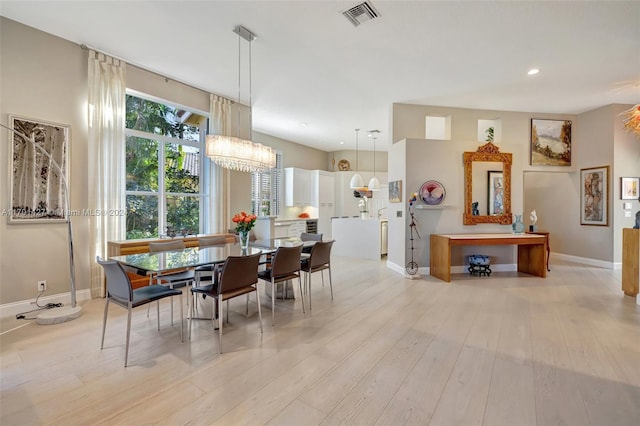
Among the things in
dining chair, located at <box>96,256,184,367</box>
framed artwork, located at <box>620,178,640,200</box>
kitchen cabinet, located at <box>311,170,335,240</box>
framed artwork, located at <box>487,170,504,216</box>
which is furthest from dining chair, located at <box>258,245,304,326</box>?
framed artwork, located at <box>620,178,640,200</box>

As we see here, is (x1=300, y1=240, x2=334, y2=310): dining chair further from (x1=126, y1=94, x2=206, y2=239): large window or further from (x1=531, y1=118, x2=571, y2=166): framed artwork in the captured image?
(x1=531, y1=118, x2=571, y2=166): framed artwork

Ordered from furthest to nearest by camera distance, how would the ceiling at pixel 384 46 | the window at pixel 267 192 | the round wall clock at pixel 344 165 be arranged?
1. the round wall clock at pixel 344 165
2. the window at pixel 267 192
3. the ceiling at pixel 384 46

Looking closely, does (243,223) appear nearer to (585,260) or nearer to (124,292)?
(124,292)

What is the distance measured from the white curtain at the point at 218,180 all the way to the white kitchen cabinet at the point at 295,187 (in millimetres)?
3216

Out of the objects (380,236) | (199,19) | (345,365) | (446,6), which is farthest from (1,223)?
(380,236)

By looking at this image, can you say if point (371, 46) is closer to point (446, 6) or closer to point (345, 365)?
point (446, 6)

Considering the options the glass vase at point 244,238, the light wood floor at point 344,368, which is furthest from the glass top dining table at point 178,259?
the light wood floor at point 344,368

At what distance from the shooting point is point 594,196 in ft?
20.3

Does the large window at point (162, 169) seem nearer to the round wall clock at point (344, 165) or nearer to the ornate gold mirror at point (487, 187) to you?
the ornate gold mirror at point (487, 187)

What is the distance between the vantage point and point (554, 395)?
202 centimetres

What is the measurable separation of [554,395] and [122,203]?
17.1 feet

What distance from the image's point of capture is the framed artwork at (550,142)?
6.30 m

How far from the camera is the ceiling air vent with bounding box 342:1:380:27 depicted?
3.03 m

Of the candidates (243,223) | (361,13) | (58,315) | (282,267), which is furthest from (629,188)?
(58,315)
